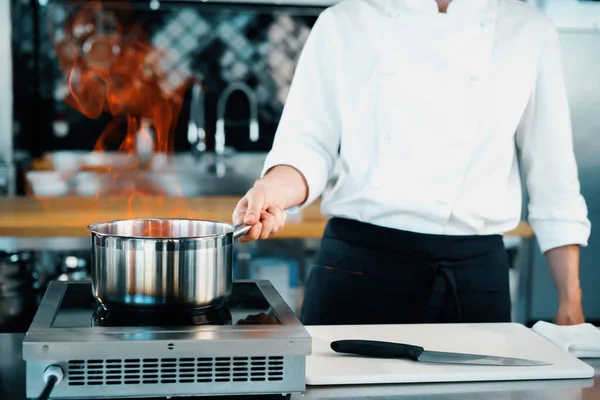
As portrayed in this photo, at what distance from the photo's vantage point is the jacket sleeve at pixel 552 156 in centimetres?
164

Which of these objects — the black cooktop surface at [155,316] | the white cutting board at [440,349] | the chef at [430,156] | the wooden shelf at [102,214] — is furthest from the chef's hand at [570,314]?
the wooden shelf at [102,214]

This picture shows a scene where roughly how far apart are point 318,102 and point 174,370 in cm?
94

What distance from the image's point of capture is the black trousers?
5.24 feet

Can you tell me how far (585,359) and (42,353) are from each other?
863mm

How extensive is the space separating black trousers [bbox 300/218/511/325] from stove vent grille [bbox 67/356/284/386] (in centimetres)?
72

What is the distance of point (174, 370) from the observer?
2.98 feet

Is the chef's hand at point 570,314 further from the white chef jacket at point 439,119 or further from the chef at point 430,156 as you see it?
the white chef jacket at point 439,119

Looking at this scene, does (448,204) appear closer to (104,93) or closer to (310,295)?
(310,295)

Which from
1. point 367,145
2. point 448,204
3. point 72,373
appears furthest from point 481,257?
point 72,373

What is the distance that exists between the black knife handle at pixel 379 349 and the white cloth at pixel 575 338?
291 mm

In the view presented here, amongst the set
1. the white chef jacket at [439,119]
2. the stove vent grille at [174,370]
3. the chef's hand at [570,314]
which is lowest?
the chef's hand at [570,314]

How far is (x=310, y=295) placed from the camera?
1.74 metres

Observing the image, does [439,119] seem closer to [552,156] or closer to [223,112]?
[552,156]

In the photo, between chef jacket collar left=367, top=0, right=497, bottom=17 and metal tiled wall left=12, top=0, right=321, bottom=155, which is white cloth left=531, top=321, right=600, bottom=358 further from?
metal tiled wall left=12, top=0, right=321, bottom=155
